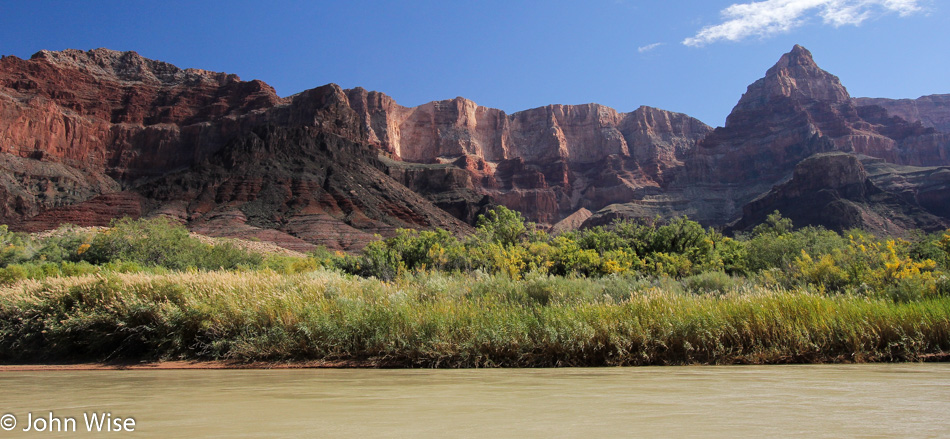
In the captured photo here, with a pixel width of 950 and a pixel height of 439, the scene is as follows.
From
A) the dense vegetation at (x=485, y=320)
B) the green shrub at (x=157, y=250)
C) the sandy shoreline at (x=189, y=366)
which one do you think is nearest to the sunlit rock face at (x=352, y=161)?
the green shrub at (x=157, y=250)

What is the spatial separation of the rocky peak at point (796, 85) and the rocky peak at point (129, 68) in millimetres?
178985

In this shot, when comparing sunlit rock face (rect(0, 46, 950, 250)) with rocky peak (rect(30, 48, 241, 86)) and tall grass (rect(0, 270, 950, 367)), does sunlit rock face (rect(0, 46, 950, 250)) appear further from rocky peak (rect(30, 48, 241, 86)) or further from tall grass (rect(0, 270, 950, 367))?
tall grass (rect(0, 270, 950, 367))

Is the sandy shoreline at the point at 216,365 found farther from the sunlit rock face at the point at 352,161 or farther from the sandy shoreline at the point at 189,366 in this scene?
the sunlit rock face at the point at 352,161

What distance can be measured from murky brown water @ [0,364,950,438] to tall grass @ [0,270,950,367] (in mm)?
1221

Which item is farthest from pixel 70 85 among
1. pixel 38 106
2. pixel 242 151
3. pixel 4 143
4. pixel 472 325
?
pixel 472 325

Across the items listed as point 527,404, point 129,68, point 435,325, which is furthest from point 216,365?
point 129,68

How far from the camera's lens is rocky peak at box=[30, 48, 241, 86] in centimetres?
15700

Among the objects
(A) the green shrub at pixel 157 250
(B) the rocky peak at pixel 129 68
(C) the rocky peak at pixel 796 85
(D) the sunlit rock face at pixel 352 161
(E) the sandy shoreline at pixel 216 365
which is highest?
(B) the rocky peak at pixel 129 68

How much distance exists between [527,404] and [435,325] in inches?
198

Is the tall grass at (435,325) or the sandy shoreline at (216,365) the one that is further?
the sandy shoreline at (216,365)

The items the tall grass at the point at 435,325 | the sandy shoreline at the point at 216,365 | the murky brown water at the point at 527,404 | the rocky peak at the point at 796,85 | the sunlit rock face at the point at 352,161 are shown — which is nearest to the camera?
the murky brown water at the point at 527,404

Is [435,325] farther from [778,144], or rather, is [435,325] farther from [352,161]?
[778,144]

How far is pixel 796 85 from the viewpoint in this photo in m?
189

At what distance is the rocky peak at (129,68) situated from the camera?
157 metres
